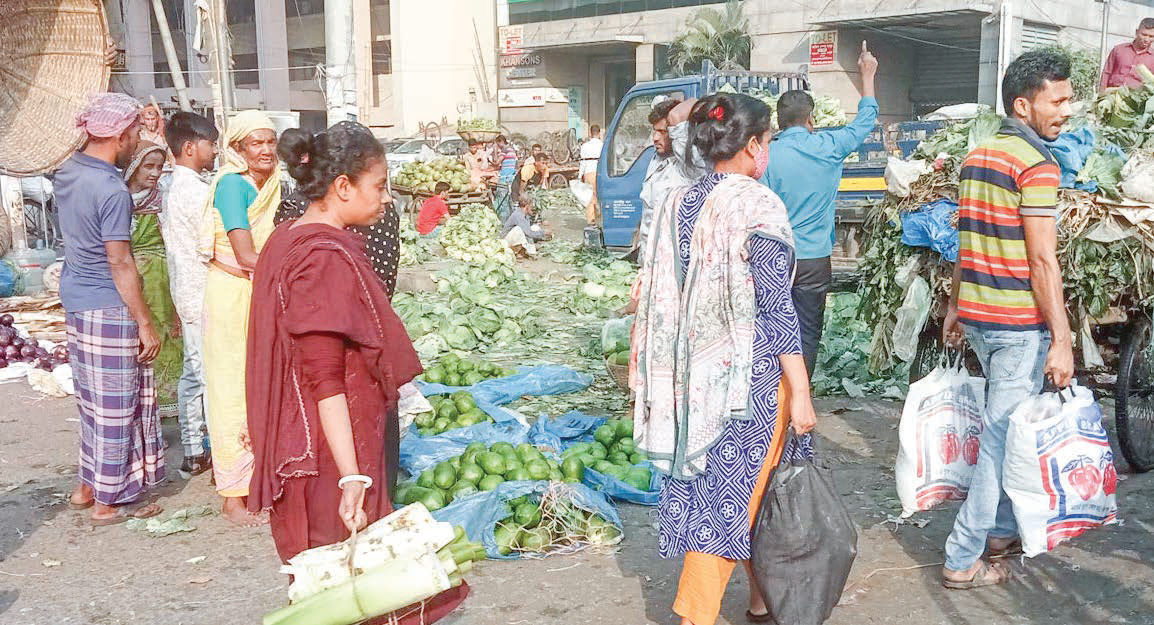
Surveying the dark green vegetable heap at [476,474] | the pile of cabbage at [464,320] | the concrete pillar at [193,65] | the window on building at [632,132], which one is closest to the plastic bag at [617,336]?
the pile of cabbage at [464,320]

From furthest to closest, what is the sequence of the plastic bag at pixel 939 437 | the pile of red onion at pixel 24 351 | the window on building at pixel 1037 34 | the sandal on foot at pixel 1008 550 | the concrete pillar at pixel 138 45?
the concrete pillar at pixel 138 45 → the window on building at pixel 1037 34 → the pile of red onion at pixel 24 351 → the sandal on foot at pixel 1008 550 → the plastic bag at pixel 939 437

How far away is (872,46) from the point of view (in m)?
28.9

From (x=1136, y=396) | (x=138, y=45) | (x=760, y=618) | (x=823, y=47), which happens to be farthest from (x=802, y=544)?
(x=138, y=45)

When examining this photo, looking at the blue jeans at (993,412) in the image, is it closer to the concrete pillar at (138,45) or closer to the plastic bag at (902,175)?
the plastic bag at (902,175)

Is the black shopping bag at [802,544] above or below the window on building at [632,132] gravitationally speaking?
below

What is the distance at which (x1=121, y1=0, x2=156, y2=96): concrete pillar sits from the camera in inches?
1196

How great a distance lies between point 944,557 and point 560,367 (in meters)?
3.45

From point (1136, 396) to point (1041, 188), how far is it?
86.0 inches

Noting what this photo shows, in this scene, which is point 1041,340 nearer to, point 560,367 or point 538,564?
point 538,564

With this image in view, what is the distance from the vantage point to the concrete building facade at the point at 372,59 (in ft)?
111

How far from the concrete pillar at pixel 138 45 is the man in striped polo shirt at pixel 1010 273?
103ft

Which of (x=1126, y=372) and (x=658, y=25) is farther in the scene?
(x=658, y=25)

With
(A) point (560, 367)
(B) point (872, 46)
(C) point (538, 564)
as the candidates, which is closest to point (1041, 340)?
(C) point (538, 564)

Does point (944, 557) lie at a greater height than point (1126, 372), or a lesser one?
lesser
